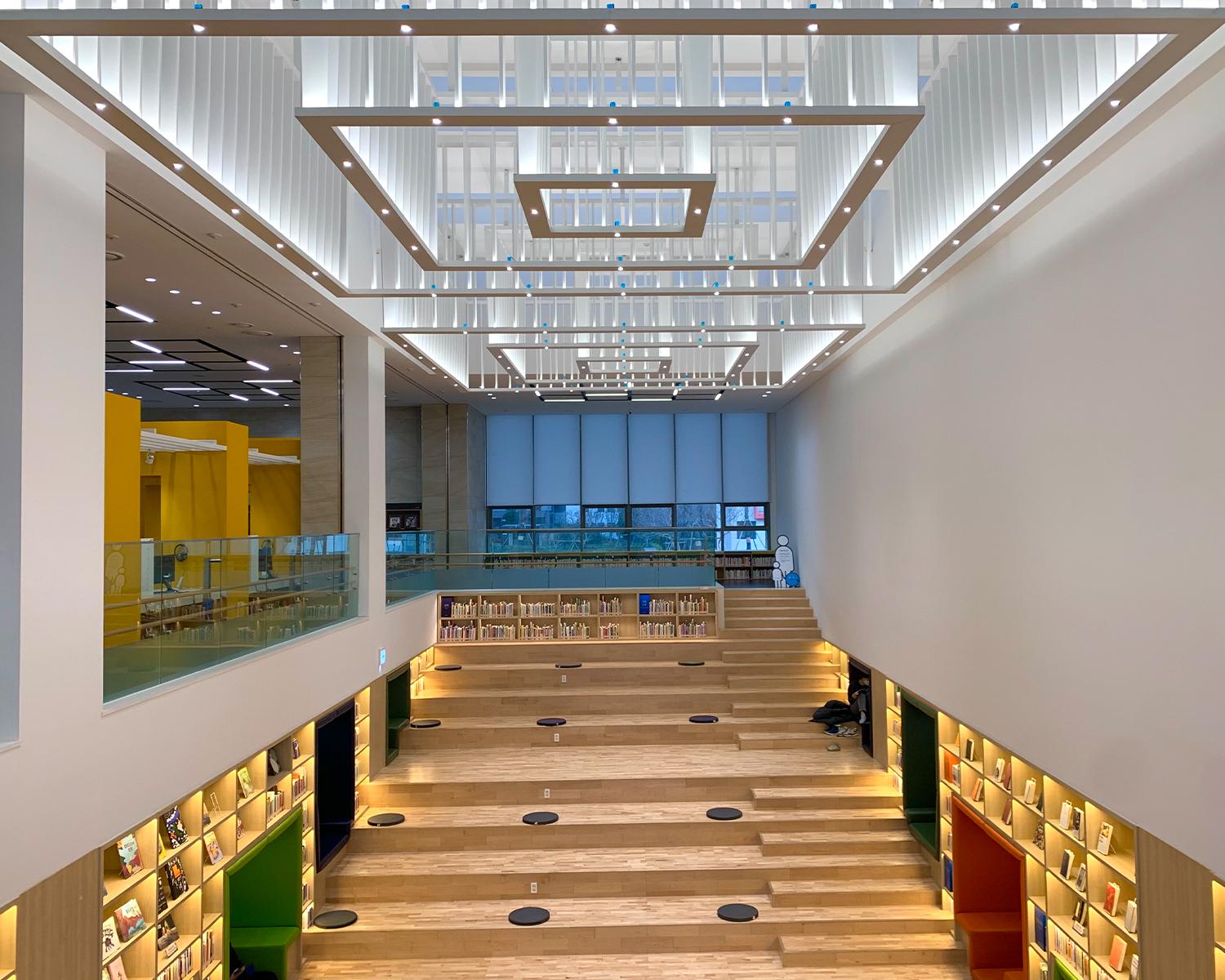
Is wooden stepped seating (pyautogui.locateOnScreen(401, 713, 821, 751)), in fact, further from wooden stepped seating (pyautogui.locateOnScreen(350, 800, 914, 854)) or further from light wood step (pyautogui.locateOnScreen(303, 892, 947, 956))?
light wood step (pyautogui.locateOnScreen(303, 892, 947, 956))

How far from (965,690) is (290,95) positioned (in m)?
7.67

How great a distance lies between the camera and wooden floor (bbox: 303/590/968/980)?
9.68 m

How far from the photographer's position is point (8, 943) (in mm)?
4828

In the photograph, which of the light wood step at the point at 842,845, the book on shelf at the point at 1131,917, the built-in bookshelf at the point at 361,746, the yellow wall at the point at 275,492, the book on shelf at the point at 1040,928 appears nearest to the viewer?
the book on shelf at the point at 1131,917

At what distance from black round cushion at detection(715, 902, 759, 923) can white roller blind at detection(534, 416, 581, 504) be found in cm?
1232

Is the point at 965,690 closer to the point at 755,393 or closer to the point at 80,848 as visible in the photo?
the point at 80,848

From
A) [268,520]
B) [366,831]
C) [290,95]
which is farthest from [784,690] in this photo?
[290,95]

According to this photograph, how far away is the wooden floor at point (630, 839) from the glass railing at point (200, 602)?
10.9ft

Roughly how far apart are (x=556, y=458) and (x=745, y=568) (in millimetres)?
4788

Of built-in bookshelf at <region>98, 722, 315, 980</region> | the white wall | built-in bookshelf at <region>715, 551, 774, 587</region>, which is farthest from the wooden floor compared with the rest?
built-in bookshelf at <region>715, 551, 774, 587</region>

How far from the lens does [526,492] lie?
21.5 metres

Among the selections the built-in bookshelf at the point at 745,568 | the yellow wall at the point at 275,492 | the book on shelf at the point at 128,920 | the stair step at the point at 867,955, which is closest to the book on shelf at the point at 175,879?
the book on shelf at the point at 128,920

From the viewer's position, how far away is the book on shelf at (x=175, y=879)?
7043mm

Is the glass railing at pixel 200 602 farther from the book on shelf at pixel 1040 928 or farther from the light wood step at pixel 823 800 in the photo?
the book on shelf at pixel 1040 928
